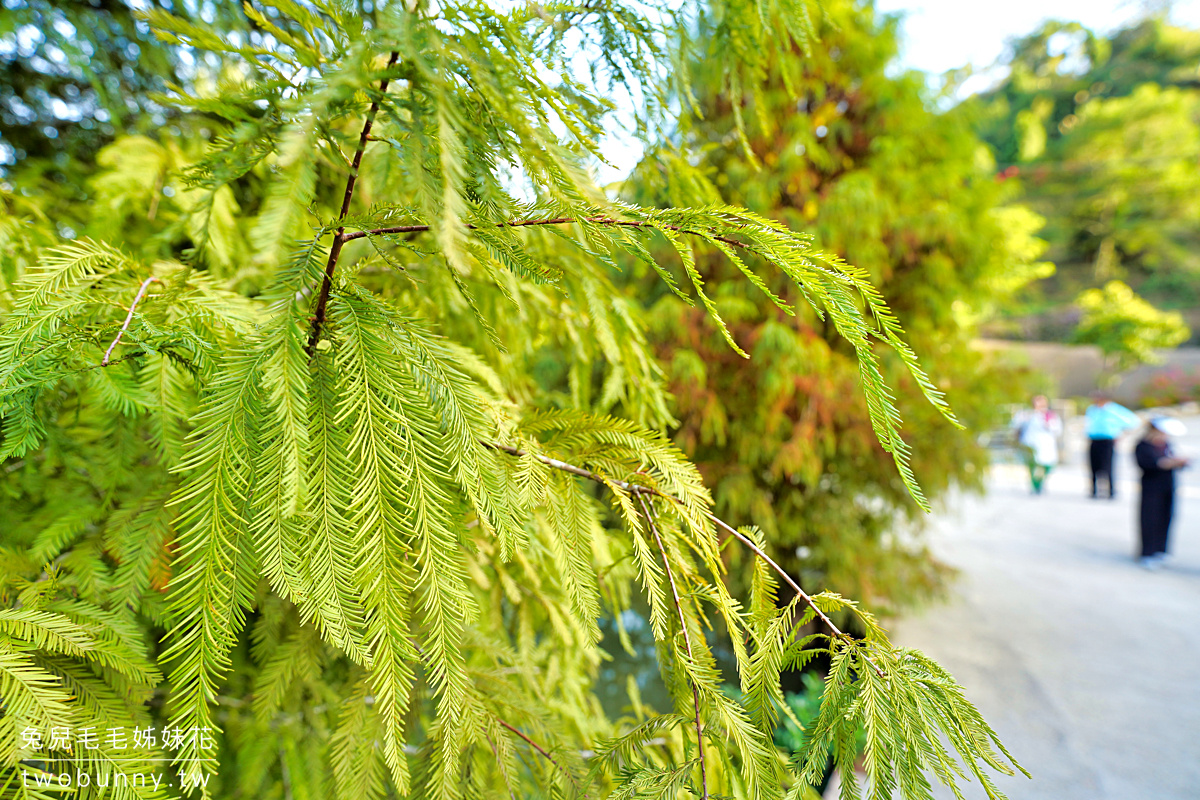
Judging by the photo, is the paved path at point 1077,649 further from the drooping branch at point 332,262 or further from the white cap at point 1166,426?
the drooping branch at point 332,262

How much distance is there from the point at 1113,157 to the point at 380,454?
22.8m

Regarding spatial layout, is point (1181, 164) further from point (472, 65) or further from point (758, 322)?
point (472, 65)

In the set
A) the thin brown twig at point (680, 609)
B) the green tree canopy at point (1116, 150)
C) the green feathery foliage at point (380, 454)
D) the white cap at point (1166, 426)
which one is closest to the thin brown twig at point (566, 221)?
the green feathery foliage at point (380, 454)

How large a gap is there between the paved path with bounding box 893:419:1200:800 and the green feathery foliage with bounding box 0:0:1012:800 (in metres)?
2.42

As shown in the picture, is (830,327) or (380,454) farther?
(830,327)

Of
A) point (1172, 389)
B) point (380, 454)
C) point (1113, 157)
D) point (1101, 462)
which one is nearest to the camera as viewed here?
point (380, 454)

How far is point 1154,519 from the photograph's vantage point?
17.1ft

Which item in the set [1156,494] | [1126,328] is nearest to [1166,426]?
[1156,494]

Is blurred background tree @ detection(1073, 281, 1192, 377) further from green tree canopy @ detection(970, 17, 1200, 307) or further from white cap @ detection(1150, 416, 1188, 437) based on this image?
white cap @ detection(1150, 416, 1188, 437)

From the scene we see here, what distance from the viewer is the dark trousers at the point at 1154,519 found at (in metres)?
5.17

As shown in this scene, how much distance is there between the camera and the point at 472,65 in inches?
18.0

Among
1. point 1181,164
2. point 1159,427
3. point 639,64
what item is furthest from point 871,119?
point 1181,164

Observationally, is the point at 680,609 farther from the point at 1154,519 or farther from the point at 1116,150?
the point at 1116,150

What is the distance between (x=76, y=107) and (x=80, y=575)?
5.47 feet
